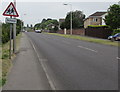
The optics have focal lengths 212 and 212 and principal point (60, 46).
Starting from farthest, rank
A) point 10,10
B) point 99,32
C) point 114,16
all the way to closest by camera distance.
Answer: point 99,32 → point 114,16 → point 10,10

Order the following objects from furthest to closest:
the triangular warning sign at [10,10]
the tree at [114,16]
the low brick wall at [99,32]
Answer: the low brick wall at [99,32] < the tree at [114,16] < the triangular warning sign at [10,10]

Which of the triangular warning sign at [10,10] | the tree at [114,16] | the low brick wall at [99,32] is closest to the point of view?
the triangular warning sign at [10,10]

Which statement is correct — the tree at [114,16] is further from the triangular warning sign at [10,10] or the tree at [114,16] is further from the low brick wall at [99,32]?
the triangular warning sign at [10,10]

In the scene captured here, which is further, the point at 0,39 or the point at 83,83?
the point at 0,39

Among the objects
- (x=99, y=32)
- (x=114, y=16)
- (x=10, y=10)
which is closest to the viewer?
(x=10, y=10)

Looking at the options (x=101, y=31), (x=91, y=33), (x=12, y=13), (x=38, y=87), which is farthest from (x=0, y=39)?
(x=91, y=33)

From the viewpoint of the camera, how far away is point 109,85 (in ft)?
21.3

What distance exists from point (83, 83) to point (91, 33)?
154 feet

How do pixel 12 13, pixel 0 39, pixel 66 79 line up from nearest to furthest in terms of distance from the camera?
1. pixel 66 79
2. pixel 12 13
3. pixel 0 39

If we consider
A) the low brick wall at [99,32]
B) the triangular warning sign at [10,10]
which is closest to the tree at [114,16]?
the low brick wall at [99,32]

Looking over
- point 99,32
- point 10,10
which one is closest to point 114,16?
point 99,32

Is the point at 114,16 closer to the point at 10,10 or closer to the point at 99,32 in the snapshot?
the point at 99,32

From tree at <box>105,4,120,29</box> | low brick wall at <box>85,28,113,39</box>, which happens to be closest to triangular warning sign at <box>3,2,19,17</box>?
tree at <box>105,4,120,29</box>

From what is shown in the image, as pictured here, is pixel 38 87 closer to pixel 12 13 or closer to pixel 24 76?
pixel 24 76
